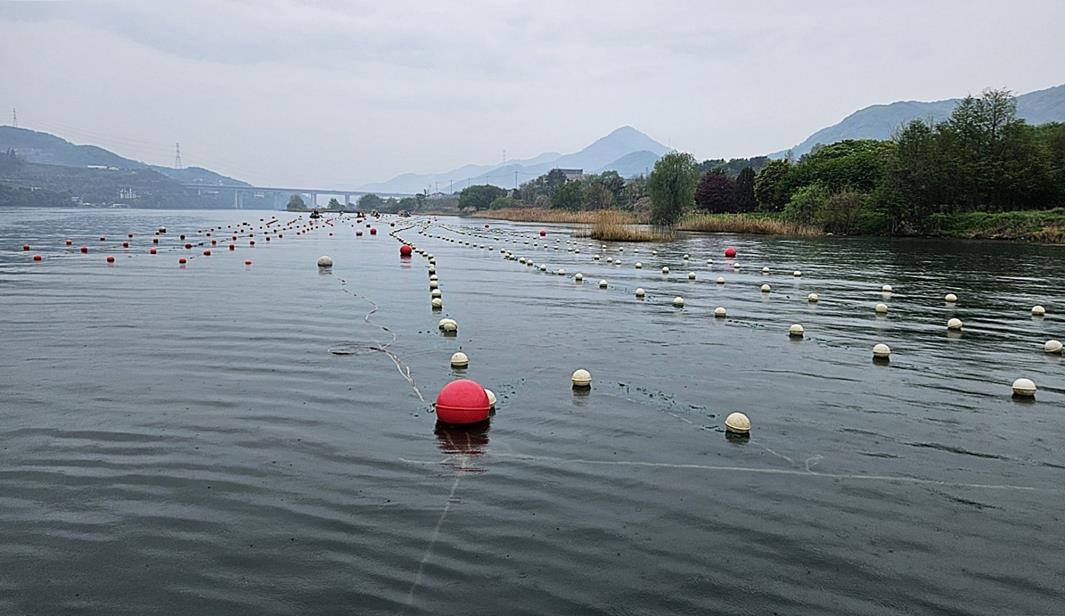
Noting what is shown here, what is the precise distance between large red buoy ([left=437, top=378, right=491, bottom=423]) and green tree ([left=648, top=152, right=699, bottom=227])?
1964 inches

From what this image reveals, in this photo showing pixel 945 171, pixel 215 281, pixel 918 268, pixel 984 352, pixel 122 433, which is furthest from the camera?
pixel 945 171

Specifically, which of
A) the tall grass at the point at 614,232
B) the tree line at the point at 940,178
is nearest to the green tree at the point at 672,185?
the tree line at the point at 940,178

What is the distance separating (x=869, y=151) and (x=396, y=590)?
245 ft

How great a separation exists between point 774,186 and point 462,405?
70677mm

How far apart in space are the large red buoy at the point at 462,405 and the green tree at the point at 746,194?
75878mm

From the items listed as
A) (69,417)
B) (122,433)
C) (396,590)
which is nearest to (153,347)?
(69,417)

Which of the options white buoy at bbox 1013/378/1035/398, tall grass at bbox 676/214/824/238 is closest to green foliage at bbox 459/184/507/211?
tall grass at bbox 676/214/824/238

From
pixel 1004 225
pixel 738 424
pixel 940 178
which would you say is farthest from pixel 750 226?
pixel 738 424

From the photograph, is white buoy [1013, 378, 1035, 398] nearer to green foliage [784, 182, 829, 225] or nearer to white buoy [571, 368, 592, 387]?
white buoy [571, 368, 592, 387]

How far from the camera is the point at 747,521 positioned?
542 cm

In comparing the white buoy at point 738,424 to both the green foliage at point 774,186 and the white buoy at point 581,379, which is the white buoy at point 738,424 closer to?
the white buoy at point 581,379

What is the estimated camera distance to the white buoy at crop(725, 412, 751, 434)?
729cm

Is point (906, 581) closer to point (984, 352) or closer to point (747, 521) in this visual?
point (747, 521)

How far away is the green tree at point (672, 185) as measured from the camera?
55.2 m
